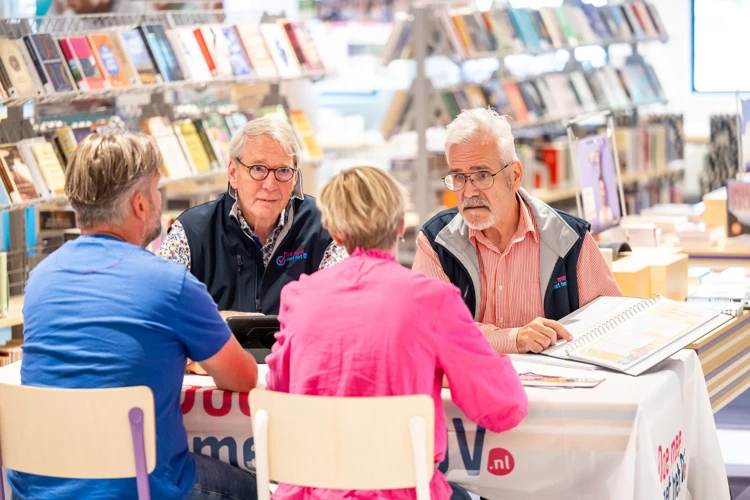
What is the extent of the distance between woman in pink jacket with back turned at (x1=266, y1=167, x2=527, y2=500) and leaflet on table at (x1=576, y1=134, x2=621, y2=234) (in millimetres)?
1874

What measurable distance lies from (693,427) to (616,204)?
1.67 metres

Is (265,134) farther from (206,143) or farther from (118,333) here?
(206,143)

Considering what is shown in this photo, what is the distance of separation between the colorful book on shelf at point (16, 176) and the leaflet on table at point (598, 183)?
2.32 meters

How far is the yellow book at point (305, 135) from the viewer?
6355 millimetres

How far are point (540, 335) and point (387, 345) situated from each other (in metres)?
0.76

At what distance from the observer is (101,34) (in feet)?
16.8

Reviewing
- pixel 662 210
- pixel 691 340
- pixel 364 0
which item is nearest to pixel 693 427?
pixel 691 340

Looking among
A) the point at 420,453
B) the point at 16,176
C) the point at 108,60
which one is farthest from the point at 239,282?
the point at 108,60

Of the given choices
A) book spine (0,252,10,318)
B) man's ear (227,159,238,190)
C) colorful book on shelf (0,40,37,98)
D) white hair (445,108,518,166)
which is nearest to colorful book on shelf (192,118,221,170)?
colorful book on shelf (0,40,37,98)

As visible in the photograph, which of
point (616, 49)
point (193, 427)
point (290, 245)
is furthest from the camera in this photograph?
point (616, 49)

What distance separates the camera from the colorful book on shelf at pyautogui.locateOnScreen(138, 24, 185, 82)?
534 centimetres

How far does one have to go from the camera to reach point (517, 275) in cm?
316

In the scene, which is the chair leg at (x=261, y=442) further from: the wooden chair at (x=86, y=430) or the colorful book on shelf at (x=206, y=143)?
the colorful book on shelf at (x=206, y=143)

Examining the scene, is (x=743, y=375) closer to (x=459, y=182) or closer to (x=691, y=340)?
(x=691, y=340)
